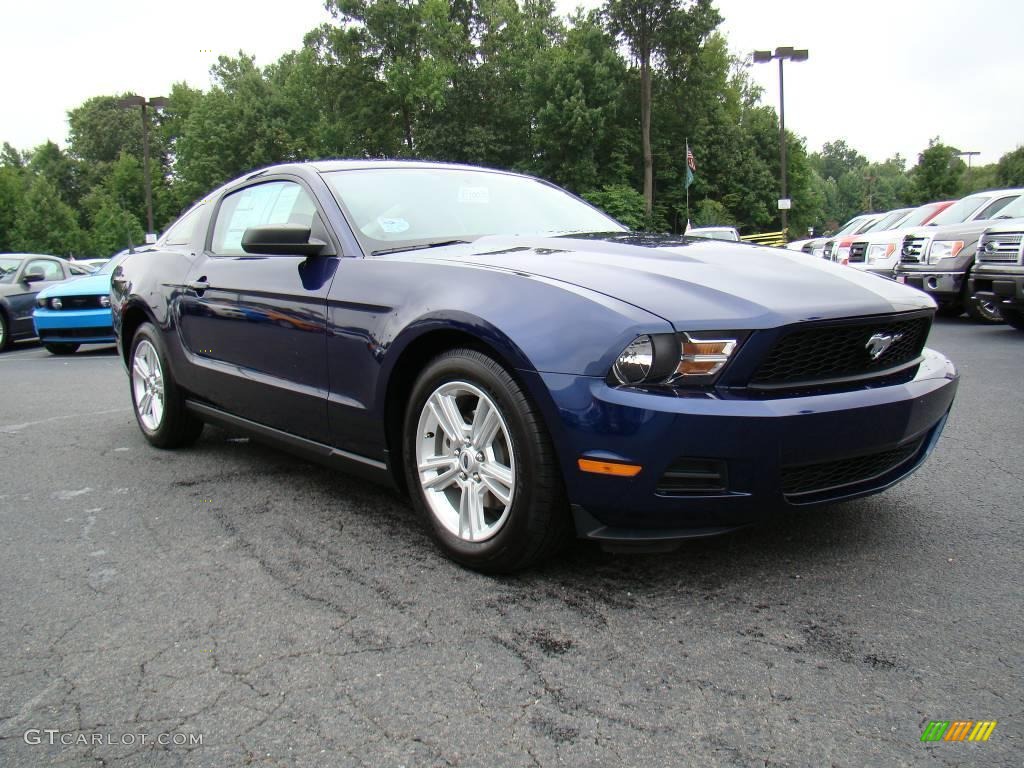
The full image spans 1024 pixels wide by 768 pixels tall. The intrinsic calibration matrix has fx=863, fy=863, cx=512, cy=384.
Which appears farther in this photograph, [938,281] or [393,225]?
[938,281]

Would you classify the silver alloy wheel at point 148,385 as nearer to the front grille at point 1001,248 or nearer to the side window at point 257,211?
the side window at point 257,211

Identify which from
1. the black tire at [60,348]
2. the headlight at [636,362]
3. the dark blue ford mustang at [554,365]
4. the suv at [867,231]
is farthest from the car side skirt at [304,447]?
the suv at [867,231]

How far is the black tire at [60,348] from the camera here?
11.7m

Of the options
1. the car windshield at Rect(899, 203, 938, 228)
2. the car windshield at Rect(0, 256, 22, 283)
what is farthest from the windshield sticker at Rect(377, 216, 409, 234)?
the car windshield at Rect(899, 203, 938, 228)

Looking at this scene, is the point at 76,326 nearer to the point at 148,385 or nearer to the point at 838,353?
→ the point at 148,385

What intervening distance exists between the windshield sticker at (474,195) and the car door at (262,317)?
68 centimetres

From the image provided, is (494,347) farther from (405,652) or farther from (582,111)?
(582,111)

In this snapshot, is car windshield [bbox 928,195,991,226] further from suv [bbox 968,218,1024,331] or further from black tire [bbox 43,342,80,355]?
black tire [bbox 43,342,80,355]

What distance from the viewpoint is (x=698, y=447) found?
2430 mm

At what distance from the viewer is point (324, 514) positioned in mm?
3680

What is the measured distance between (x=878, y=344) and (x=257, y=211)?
9.63 ft

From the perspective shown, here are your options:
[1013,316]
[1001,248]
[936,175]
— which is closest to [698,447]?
[1001,248]

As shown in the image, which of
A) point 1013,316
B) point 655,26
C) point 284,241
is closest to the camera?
point 284,241
